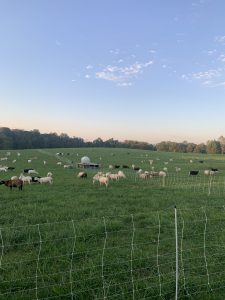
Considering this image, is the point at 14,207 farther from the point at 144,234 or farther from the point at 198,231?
the point at 198,231

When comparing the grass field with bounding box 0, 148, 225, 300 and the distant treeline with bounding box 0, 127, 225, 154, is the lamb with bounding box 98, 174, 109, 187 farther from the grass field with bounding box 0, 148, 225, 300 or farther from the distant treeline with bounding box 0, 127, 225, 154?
the distant treeline with bounding box 0, 127, 225, 154

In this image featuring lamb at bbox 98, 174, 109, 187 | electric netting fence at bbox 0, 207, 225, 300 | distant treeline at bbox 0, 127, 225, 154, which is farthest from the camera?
distant treeline at bbox 0, 127, 225, 154

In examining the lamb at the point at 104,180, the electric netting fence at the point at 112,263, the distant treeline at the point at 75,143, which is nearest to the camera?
the electric netting fence at the point at 112,263

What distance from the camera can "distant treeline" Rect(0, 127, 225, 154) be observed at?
11606cm

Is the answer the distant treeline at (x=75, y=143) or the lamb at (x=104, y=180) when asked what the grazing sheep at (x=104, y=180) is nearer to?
the lamb at (x=104, y=180)

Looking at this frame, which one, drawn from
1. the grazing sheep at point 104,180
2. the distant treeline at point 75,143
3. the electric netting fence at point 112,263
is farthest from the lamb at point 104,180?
the distant treeline at point 75,143

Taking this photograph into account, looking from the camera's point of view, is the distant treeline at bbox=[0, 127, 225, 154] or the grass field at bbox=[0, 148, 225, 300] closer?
Result: the grass field at bbox=[0, 148, 225, 300]

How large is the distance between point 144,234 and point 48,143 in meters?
118

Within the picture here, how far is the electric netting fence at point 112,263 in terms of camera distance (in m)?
6.60

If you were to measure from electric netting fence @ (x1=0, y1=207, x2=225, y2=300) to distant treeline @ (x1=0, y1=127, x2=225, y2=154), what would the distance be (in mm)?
102565

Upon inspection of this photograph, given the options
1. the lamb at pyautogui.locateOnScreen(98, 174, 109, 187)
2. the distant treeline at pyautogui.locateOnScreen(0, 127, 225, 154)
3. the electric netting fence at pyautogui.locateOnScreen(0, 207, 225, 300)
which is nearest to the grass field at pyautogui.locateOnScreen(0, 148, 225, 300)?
the electric netting fence at pyautogui.locateOnScreen(0, 207, 225, 300)

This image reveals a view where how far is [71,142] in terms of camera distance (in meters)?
137

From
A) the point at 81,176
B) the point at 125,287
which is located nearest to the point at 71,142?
the point at 81,176

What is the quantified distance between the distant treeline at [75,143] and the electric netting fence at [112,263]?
103 metres
